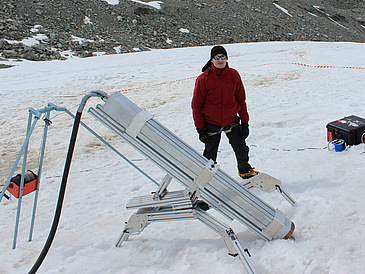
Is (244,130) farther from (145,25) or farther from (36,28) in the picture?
(145,25)

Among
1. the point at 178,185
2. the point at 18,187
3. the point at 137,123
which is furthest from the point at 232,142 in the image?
the point at 18,187

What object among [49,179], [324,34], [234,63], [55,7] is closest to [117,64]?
[234,63]

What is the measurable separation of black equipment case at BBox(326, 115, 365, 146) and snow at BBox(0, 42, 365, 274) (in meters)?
0.13

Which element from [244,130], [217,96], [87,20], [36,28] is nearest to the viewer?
[217,96]

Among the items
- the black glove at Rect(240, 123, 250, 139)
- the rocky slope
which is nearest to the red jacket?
the black glove at Rect(240, 123, 250, 139)

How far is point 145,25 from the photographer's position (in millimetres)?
24047

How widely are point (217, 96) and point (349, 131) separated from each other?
2084 mm

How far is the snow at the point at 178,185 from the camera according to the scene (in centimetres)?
223

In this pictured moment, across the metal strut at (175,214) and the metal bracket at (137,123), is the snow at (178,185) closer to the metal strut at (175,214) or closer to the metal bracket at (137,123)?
the metal strut at (175,214)

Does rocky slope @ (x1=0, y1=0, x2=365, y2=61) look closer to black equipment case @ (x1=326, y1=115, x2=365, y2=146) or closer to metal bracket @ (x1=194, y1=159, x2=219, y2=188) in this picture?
black equipment case @ (x1=326, y1=115, x2=365, y2=146)

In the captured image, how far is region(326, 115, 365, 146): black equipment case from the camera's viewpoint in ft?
12.7

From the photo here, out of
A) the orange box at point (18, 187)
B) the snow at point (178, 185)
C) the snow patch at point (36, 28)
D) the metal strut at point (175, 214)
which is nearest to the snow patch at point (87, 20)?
the snow patch at point (36, 28)

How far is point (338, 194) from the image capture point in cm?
286

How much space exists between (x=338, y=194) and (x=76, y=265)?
2.60 meters
